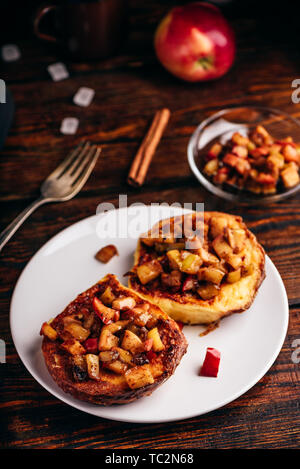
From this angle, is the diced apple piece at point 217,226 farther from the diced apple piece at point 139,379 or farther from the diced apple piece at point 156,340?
the diced apple piece at point 139,379

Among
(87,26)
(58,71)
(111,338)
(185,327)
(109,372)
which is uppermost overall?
(87,26)

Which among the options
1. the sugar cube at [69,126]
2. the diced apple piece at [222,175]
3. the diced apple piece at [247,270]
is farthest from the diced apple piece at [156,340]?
the sugar cube at [69,126]

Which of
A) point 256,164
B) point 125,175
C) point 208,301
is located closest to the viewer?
point 208,301

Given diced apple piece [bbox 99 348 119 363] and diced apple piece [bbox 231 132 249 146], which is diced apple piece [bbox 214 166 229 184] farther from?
diced apple piece [bbox 99 348 119 363]

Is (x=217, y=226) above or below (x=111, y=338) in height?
above

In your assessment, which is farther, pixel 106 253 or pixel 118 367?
pixel 106 253

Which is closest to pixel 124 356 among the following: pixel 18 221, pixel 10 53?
pixel 18 221

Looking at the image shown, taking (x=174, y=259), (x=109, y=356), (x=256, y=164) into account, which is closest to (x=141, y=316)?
(x=109, y=356)

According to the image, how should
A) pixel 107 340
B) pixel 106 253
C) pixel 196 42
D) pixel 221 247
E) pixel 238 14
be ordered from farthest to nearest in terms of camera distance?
pixel 238 14, pixel 196 42, pixel 106 253, pixel 221 247, pixel 107 340

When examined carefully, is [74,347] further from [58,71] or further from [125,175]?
[58,71]
